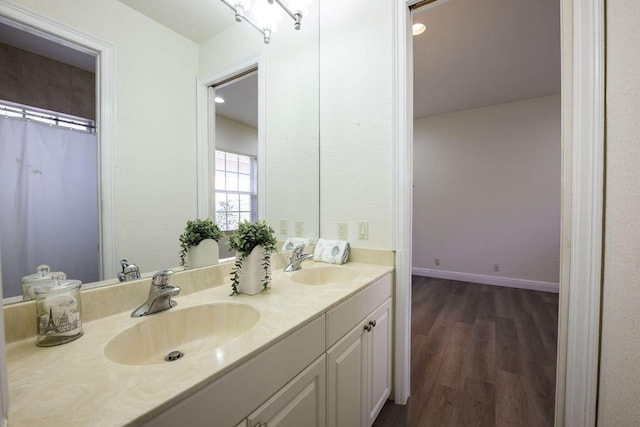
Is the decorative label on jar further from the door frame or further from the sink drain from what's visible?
the door frame

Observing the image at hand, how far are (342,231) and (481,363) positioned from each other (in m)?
1.47

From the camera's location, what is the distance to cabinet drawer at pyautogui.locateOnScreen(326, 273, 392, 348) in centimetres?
100

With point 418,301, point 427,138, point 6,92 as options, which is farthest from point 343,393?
point 427,138

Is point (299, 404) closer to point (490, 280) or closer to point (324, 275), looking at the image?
point (324, 275)

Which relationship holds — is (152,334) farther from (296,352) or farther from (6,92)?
(6,92)

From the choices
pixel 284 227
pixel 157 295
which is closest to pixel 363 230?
pixel 284 227

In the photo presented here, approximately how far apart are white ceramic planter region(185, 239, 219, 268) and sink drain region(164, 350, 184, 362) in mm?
352

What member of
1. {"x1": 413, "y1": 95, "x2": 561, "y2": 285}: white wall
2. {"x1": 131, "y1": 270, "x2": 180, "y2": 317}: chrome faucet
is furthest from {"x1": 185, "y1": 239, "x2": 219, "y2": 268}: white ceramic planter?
{"x1": 413, "y1": 95, "x2": 561, "y2": 285}: white wall

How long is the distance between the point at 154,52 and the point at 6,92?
1.58 ft

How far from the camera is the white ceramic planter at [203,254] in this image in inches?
43.9

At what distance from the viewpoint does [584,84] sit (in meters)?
1.03

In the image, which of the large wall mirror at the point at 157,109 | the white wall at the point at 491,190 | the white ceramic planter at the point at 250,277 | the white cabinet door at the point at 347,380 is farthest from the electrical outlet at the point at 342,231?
the white wall at the point at 491,190

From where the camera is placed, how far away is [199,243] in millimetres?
1147

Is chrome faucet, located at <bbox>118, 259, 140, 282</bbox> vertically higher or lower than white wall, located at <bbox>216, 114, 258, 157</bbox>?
lower
